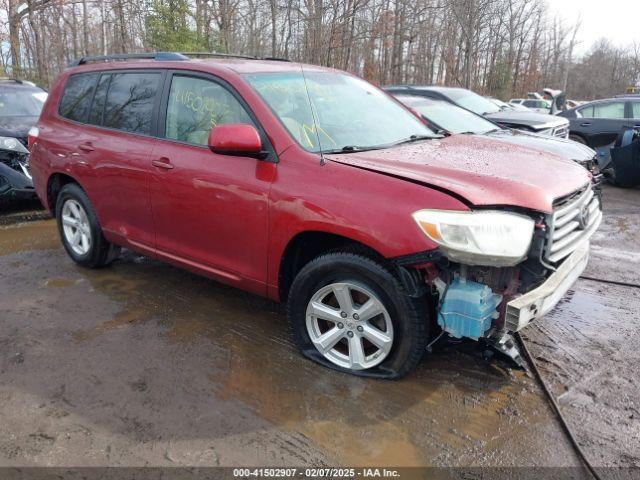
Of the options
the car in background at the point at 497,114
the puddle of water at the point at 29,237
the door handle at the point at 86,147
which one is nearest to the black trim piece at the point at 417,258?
the door handle at the point at 86,147

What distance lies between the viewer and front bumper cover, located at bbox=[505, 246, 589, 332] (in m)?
2.53

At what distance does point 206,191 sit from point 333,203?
3.42ft

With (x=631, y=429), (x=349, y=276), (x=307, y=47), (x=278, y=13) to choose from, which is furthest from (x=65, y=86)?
(x=278, y=13)

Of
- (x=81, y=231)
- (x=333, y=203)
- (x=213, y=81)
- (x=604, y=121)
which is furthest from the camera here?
(x=604, y=121)

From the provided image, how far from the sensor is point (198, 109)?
366cm

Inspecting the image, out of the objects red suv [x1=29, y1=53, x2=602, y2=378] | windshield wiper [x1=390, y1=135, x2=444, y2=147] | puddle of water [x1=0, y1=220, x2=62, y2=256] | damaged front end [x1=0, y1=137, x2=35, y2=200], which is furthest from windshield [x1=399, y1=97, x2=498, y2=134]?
damaged front end [x1=0, y1=137, x2=35, y2=200]

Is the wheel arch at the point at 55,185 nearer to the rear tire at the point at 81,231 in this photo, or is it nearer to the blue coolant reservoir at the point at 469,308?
the rear tire at the point at 81,231

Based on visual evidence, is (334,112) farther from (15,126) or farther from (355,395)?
(15,126)

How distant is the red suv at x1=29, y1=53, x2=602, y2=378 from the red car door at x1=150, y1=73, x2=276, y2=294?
12 mm

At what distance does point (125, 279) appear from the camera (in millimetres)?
4711

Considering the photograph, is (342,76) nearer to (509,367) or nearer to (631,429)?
(509,367)

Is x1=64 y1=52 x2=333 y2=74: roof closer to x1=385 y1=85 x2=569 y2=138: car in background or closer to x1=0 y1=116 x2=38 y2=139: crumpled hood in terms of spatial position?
x1=0 y1=116 x2=38 y2=139: crumpled hood

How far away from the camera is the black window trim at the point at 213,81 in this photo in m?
3.17

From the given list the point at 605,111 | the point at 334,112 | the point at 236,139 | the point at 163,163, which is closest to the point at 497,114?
the point at 605,111
